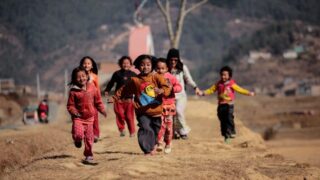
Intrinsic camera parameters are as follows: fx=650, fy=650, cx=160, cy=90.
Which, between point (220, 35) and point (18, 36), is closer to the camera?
point (18, 36)

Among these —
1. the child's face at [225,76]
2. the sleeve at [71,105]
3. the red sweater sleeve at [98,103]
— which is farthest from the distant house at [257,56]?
the sleeve at [71,105]

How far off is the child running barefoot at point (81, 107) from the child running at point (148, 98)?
66 cm

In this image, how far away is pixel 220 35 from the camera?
195625mm

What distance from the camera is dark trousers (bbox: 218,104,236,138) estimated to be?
44.2ft

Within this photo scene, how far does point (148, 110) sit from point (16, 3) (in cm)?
16491

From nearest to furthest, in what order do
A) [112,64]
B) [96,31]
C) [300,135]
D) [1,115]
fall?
[300,135] < [1,115] < [112,64] < [96,31]

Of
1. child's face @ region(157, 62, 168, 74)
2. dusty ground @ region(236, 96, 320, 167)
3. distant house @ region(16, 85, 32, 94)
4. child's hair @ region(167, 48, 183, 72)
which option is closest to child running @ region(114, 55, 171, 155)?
child's face @ region(157, 62, 168, 74)

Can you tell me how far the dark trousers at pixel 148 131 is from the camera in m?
9.95

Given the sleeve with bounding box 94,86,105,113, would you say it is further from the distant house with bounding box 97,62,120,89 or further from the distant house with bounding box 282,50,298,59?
the distant house with bounding box 282,50,298,59

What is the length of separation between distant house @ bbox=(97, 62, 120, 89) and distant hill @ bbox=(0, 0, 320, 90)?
257ft

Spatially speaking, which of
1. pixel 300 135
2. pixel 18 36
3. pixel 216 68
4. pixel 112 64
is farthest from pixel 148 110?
pixel 18 36

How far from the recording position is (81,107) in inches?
388

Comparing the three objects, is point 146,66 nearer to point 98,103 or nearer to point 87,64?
point 98,103

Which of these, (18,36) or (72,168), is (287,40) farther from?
(72,168)
